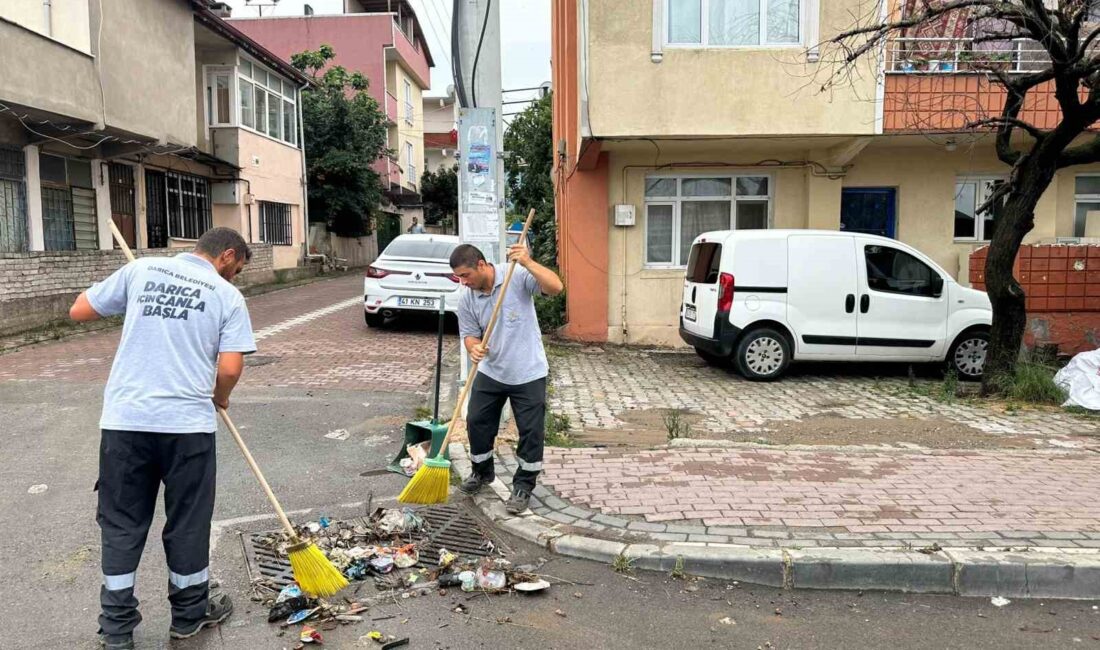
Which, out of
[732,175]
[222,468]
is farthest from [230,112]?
[222,468]

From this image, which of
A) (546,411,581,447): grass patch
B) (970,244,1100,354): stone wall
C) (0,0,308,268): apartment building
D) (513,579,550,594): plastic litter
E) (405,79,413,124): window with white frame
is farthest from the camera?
(405,79,413,124): window with white frame

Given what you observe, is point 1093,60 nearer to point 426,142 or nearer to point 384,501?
point 384,501

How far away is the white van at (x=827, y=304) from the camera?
954cm

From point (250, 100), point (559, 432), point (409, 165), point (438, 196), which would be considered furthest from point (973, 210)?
point (438, 196)

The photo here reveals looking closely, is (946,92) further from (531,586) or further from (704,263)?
(531,586)

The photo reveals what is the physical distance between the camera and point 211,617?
3.61 meters

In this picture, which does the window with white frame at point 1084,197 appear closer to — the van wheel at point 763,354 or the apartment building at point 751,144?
the apartment building at point 751,144

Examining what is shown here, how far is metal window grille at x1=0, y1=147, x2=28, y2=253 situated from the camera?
13.0m

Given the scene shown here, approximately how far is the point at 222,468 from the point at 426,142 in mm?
51991

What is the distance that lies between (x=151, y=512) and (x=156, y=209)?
1708 centimetres

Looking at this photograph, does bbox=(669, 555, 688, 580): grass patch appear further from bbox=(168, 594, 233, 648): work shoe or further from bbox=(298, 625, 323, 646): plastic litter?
bbox=(168, 594, 233, 648): work shoe

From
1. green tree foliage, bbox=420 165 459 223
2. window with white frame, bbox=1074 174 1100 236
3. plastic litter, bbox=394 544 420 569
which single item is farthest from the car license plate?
green tree foliage, bbox=420 165 459 223

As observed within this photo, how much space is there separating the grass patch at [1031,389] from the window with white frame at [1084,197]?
5.46 meters

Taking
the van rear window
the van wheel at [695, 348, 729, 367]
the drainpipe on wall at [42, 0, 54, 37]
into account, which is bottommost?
the van wheel at [695, 348, 729, 367]
